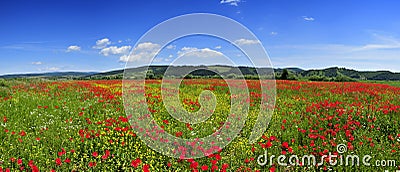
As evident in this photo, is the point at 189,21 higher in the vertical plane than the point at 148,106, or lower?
higher

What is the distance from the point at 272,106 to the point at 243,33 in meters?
7.30

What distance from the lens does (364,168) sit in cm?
591

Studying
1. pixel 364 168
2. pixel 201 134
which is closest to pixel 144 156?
pixel 201 134

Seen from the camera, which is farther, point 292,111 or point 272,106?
point 272,106

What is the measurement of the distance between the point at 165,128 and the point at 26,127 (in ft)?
14.2

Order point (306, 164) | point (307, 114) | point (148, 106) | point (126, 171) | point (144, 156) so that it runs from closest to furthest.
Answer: point (126, 171), point (306, 164), point (144, 156), point (307, 114), point (148, 106)

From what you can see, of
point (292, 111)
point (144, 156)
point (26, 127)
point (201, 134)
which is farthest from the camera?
point (292, 111)

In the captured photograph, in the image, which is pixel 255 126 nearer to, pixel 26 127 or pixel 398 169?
pixel 398 169

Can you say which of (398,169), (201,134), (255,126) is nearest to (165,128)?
(201,134)

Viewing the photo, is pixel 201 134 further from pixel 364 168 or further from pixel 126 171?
pixel 364 168

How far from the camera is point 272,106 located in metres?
12.6

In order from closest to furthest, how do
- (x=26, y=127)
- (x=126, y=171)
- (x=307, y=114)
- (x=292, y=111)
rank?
(x=126, y=171)
(x=26, y=127)
(x=307, y=114)
(x=292, y=111)

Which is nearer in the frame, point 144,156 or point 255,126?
point 144,156

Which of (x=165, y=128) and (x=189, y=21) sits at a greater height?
(x=189, y=21)
